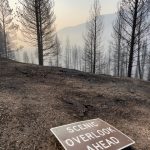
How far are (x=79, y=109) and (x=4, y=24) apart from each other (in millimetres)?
20916

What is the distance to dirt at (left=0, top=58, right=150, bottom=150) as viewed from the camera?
3.52m

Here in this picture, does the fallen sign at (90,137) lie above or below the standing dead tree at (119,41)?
below

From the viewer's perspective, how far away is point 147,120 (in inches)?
183

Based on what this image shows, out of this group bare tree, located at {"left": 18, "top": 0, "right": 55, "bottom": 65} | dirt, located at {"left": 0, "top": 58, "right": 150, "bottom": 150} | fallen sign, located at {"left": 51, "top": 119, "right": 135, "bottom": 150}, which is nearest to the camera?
fallen sign, located at {"left": 51, "top": 119, "right": 135, "bottom": 150}

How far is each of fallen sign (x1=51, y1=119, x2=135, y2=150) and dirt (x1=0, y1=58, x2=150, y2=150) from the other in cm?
15

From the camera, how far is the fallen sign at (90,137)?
325 cm

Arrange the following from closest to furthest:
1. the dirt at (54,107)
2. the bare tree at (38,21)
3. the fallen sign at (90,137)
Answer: the fallen sign at (90,137)
the dirt at (54,107)
the bare tree at (38,21)

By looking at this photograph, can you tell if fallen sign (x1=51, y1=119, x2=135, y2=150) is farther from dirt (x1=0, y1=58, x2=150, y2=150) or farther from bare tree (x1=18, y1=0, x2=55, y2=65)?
bare tree (x1=18, y1=0, x2=55, y2=65)

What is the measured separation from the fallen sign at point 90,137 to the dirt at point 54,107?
149 mm

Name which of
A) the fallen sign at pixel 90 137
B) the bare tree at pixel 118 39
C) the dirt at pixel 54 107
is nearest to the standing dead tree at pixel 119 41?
the bare tree at pixel 118 39

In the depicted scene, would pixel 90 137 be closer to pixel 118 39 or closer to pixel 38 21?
pixel 38 21

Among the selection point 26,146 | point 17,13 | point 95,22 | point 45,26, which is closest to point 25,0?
point 17,13

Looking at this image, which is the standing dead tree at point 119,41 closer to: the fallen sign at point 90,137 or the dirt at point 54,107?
the dirt at point 54,107

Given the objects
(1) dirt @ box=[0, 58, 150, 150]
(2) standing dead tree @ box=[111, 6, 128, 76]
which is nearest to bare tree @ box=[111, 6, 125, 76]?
(2) standing dead tree @ box=[111, 6, 128, 76]
